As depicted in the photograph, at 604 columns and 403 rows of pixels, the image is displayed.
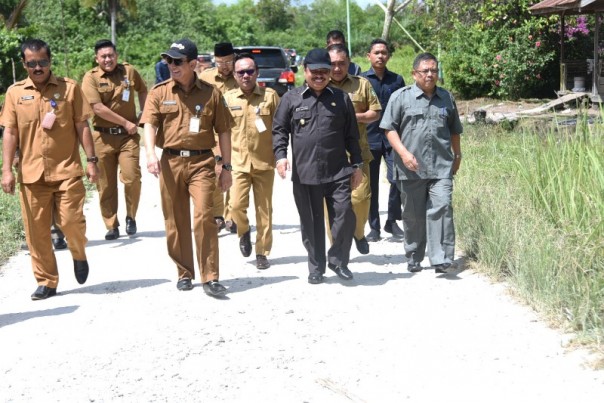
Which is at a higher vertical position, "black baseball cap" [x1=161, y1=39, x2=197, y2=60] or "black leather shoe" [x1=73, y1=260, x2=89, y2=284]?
"black baseball cap" [x1=161, y1=39, x2=197, y2=60]

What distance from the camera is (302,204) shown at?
26.0ft

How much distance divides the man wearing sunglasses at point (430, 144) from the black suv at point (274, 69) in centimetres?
1481

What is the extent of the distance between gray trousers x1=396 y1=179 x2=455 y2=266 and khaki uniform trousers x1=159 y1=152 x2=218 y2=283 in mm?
1699

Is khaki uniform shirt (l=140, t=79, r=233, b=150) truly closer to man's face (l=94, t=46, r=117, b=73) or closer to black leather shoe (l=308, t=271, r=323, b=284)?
black leather shoe (l=308, t=271, r=323, b=284)

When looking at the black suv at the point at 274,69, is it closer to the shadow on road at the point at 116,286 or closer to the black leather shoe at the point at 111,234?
the black leather shoe at the point at 111,234

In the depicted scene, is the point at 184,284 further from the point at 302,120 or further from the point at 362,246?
the point at 362,246

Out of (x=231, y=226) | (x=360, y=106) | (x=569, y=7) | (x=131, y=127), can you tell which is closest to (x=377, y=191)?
(x=360, y=106)

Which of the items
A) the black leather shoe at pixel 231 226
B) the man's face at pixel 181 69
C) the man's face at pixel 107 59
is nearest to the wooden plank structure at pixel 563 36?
the black leather shoe at pixel 231 226

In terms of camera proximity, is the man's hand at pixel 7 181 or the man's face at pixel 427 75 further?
the man's face at pixel 427 75

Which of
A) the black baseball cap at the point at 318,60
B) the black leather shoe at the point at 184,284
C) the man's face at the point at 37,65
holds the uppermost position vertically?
the man's face at the point at 37,65

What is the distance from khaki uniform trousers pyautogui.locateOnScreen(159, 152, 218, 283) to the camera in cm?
747

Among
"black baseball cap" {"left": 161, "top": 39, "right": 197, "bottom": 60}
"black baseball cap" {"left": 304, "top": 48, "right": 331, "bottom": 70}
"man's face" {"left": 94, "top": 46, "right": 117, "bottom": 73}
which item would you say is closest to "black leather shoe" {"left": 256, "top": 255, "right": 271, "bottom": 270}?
"black baseball cap" {"left": 304, "top": 48, "right": 331, "bottom": 70}

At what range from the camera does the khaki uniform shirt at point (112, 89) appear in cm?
1006

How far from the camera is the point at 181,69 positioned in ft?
24.1
